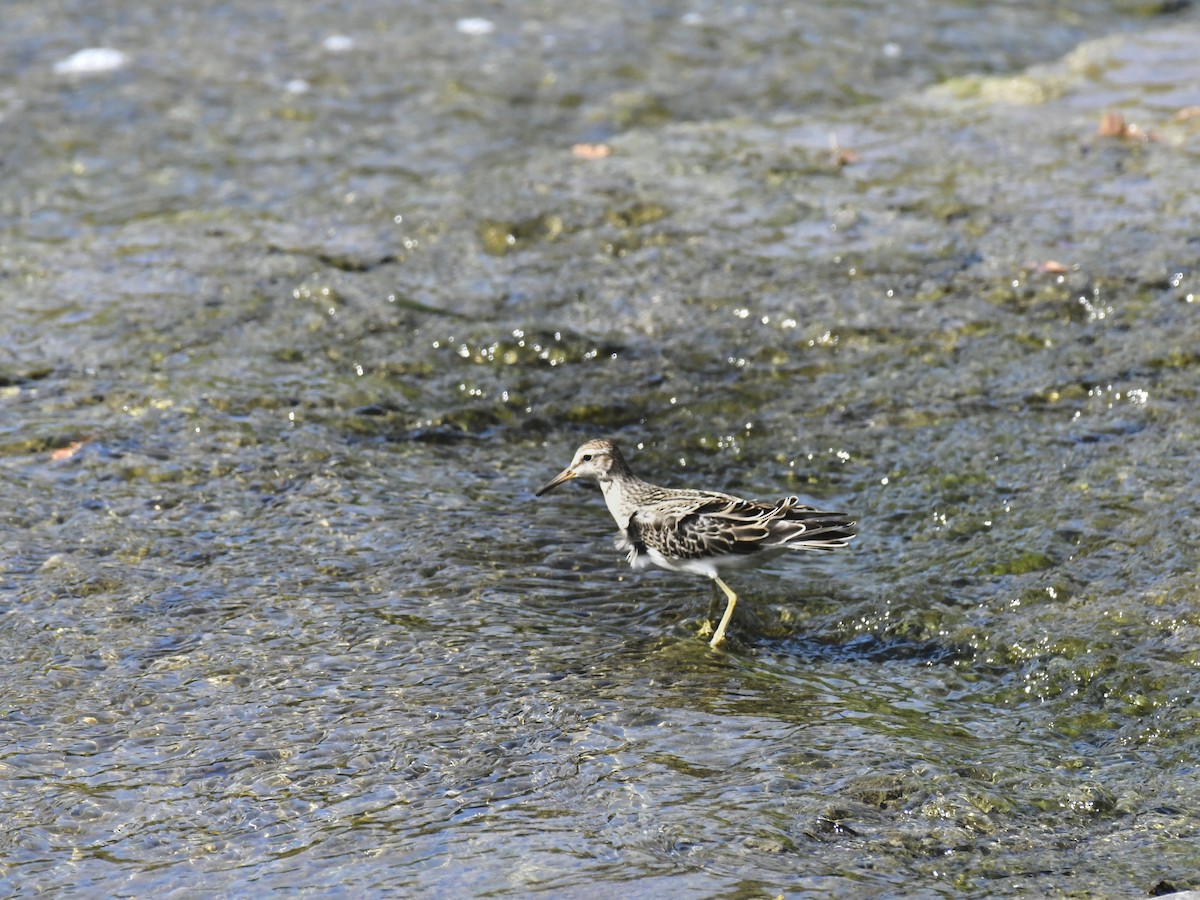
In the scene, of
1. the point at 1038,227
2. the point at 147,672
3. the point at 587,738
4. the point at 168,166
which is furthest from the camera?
the point at 168,166

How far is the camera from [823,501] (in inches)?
325

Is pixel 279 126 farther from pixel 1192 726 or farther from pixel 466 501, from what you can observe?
pixel 1192 726

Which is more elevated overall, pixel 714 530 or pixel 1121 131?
pixel 1121 131

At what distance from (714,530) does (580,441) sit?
209cm

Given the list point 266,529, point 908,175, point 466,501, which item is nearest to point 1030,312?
point 908,175

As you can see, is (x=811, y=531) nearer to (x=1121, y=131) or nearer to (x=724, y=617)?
(x=724, y=617)

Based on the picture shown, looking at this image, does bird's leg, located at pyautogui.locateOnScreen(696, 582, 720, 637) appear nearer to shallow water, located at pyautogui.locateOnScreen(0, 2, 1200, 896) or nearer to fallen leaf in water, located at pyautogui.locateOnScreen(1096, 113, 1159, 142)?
shallow water, located at pyautogui.locateOnScreen(0, 2, 1200, 896)

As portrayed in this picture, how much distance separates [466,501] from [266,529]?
114 centimetres

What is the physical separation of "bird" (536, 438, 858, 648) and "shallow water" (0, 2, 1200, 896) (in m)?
0.28

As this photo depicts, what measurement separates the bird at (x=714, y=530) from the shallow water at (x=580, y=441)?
0.93ft

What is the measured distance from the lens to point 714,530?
7.04 metres

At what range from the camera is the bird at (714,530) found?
690 cm

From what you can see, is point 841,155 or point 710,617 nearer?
point 710,617

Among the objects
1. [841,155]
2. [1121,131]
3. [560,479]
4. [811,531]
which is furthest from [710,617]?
[1121,131]
